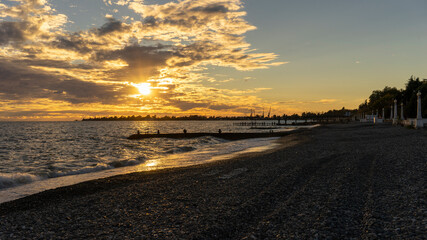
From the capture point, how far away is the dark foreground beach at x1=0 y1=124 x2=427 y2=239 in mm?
5973

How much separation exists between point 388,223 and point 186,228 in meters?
4.66

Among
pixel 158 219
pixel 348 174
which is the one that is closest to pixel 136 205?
pixel 158 219

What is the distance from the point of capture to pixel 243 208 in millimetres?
7629

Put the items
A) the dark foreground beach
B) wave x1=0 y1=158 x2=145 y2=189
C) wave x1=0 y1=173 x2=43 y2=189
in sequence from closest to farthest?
the dark foreground beach
wave x1=0 y1=173 x2=43 y2=189
wave x1=0 y1=158 x2=145 y2=189

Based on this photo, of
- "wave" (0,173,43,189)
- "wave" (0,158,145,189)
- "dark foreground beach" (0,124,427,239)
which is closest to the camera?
"dark foreground beach" (0,124,427,239)

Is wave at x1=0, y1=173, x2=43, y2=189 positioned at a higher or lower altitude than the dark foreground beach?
lower

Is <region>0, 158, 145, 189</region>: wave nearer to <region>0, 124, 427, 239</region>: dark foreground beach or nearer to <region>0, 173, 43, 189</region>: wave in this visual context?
<region>0, 173, 43, 189</region>: wave

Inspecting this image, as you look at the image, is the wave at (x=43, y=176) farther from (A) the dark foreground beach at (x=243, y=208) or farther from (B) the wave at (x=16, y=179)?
(A) the dark foreground beach at (x=243, y=208)

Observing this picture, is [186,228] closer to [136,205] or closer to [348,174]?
[136,205]

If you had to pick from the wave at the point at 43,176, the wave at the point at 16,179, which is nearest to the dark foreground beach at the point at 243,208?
the wave at the point at 16,179

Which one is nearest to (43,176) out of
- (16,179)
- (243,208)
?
(16,179)

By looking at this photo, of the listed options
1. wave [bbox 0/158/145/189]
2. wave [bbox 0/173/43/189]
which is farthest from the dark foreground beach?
wave [bbox 0/158/145/189]

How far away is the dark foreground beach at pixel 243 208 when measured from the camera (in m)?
5.97

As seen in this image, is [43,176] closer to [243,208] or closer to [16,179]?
[16,179]
